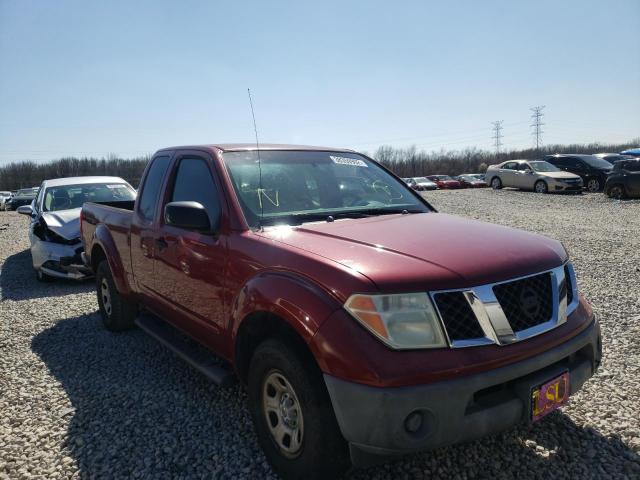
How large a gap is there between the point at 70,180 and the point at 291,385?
8.51m

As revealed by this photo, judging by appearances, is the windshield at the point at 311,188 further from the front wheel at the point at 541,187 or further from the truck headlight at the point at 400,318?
the front wheel at the point at 541,187

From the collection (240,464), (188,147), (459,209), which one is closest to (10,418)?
(240,464)

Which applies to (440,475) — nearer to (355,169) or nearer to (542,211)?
(355,169)

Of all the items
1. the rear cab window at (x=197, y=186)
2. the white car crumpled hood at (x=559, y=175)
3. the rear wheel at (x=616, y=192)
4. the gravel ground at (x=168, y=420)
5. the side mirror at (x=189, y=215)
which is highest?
the rear cab window at (x=197, y=186)

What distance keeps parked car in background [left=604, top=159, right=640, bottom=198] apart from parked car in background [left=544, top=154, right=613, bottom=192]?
126 inches

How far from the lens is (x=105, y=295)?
5082 millimetres

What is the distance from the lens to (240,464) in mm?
2588

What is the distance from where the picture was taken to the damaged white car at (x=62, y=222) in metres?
7.07

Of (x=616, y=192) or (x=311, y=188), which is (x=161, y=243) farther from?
(x=616, y=192)

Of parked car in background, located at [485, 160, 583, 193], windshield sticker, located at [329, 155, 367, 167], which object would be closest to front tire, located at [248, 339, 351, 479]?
windshield sticker, located at [329, 155, 367, 167]

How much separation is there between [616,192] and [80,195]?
18.6 meters

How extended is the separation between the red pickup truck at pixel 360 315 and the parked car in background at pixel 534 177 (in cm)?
1951

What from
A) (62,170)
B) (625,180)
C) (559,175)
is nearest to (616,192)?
(625,180)

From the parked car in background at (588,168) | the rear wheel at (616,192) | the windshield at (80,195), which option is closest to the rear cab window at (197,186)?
the windshield at (80,195)
